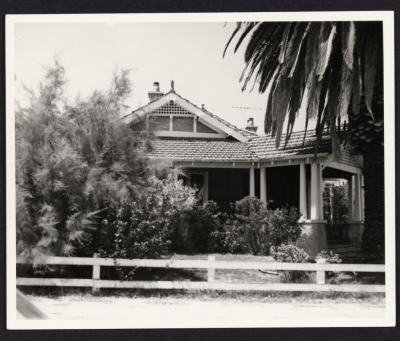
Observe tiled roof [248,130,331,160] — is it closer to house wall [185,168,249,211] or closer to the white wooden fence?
house wall [185,168,249,211]

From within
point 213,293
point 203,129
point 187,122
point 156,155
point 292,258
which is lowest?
point 213,293

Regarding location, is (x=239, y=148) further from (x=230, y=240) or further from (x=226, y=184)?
(x=230, y=240)

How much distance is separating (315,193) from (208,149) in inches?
118

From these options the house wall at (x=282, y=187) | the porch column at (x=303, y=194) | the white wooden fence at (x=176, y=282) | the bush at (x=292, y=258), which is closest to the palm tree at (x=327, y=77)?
the white wooden fence at (x=176, y=282)

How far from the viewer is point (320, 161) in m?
10.6

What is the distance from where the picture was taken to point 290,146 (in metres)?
10.9

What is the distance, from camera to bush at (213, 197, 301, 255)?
9.49 m

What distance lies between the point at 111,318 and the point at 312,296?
334 centimetres

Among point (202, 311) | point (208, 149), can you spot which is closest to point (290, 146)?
point (208, 149)

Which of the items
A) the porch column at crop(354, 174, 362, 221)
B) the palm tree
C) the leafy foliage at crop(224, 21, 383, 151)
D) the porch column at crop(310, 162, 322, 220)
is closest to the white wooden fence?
the palm tree

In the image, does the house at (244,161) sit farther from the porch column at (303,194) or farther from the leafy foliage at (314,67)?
the leafy foliage at (314,67)

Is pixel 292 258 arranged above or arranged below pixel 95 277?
above

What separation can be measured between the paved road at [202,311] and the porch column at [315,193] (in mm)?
3261

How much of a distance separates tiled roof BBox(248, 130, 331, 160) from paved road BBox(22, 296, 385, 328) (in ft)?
13.3
